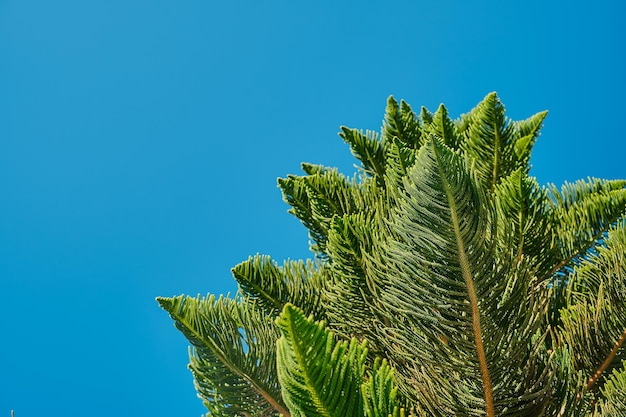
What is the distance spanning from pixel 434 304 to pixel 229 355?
0.78m

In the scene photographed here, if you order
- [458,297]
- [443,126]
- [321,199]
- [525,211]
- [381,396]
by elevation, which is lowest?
[381,396]

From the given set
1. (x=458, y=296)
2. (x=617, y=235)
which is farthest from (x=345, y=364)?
(x=617, y=235)

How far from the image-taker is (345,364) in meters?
1.15

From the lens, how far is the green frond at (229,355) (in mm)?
1906

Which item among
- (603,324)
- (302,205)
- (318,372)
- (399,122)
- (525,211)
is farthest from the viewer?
(399,122)

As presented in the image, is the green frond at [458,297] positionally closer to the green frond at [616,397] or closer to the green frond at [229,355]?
the green frond at [616,397]

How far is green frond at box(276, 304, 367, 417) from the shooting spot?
1.10 meters

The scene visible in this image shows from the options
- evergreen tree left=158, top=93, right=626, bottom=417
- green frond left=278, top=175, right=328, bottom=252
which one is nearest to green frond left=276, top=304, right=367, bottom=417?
evergreen tree left=158, top=93, right=626, bottom=417

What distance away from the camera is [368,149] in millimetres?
3006

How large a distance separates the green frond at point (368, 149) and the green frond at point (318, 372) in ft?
6.24

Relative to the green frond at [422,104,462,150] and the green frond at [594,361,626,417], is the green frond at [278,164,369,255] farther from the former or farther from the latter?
the green frond at [594,361,626,417]

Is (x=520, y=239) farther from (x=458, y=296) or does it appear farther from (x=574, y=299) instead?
(x=458, y=296)

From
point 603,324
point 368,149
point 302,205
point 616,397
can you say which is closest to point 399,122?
point 368,149

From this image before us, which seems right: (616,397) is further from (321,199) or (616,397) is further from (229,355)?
(321,199)
